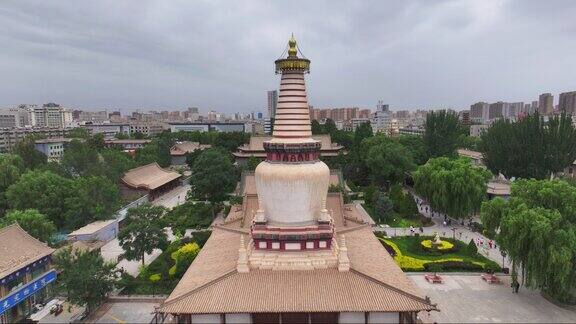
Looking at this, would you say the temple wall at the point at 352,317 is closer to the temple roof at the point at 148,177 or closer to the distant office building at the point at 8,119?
the temple roof at the point at 148,177

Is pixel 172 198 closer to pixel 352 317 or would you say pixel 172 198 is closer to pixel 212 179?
pixel 212 179

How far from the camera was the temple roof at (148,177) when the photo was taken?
56.7 meters

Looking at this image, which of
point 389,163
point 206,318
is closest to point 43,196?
point 206,318

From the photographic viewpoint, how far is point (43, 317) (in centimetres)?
2525

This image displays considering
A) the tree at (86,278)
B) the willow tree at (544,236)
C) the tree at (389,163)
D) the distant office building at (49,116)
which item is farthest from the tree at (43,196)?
the distant office building at (49,116)

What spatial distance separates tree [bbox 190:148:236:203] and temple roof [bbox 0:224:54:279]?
21.6m

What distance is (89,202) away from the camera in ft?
135

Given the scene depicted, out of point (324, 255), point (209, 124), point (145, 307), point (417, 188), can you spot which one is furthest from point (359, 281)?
point (209, 124)

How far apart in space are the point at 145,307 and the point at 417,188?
33345 mm

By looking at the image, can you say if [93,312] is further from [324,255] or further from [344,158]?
[344,158]

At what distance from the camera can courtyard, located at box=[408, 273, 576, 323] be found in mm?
23531

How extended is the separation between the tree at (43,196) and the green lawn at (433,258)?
32.8 metres

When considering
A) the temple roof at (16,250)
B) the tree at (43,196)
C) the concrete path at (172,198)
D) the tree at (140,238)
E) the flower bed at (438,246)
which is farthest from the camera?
the concrete path at (172,198)

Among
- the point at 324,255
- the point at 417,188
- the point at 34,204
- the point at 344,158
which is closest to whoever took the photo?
the point at 324,255
